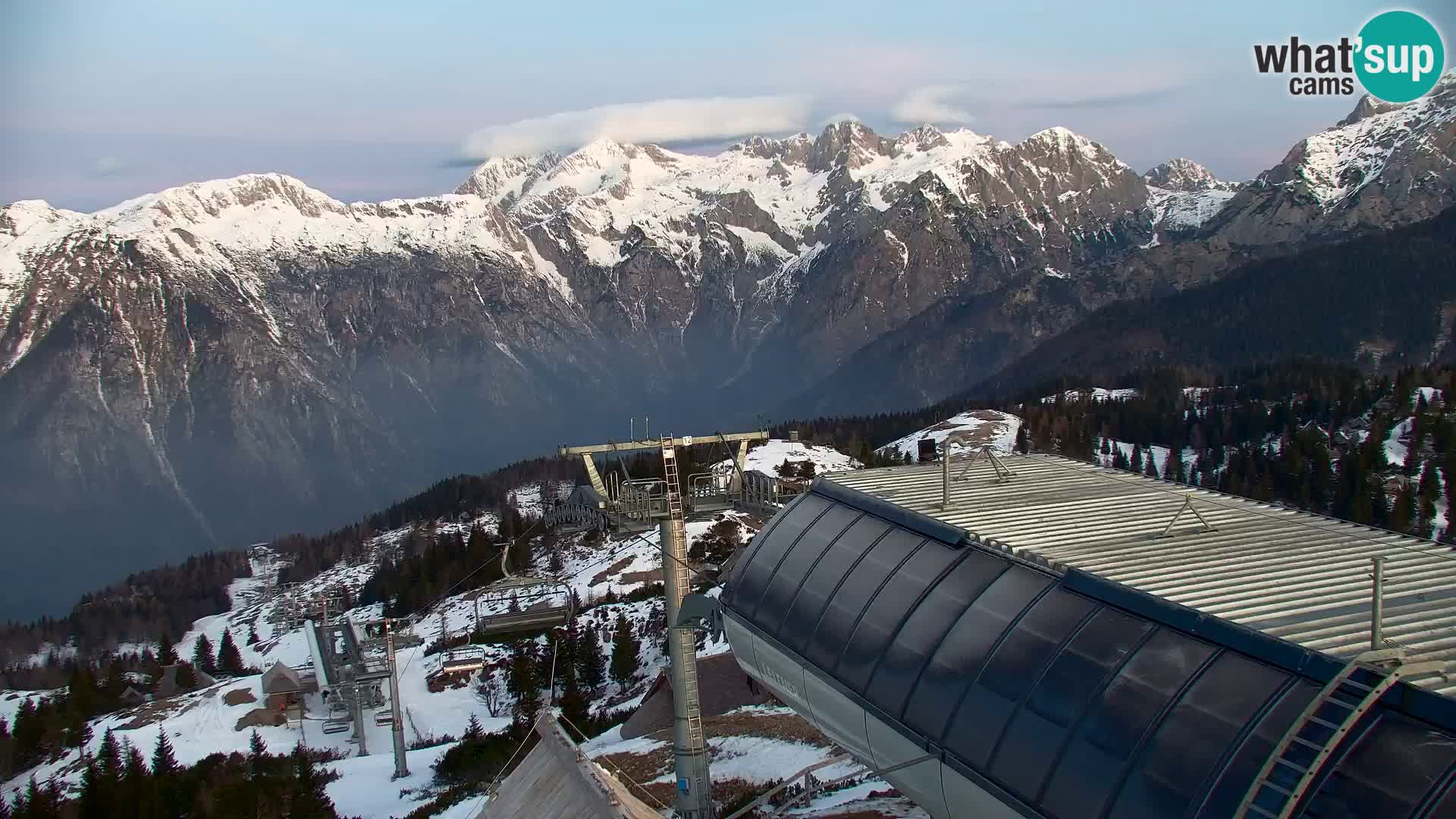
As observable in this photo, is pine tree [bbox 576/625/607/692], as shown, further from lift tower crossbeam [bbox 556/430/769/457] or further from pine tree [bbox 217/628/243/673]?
pine tree [bbox 217/628/243/673]

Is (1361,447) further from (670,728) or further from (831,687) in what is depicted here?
(831,687)

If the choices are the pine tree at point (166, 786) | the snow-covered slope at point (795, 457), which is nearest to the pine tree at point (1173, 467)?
the snow-covered slope at point (795, 457)

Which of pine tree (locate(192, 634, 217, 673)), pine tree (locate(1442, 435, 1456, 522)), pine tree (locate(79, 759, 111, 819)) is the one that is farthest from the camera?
pine tree (locate(192, 634, 217, 673))

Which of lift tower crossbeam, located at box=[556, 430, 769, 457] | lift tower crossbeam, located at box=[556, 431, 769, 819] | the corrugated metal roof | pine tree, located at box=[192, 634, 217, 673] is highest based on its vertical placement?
lift tower crossbeam, located at box=[556, 430, 769, 457]

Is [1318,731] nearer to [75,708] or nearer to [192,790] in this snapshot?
[192,790]

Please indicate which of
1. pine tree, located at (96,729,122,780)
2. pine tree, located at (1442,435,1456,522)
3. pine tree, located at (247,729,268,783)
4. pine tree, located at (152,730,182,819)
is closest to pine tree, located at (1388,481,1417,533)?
pine tree, located at (1442,435,1456,522)

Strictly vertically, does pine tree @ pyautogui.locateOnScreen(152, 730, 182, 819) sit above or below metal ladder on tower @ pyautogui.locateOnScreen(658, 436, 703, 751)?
below

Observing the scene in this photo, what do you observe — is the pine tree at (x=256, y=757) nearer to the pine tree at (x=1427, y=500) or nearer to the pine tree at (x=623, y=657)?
the pine tree at (x=623, y=657)
